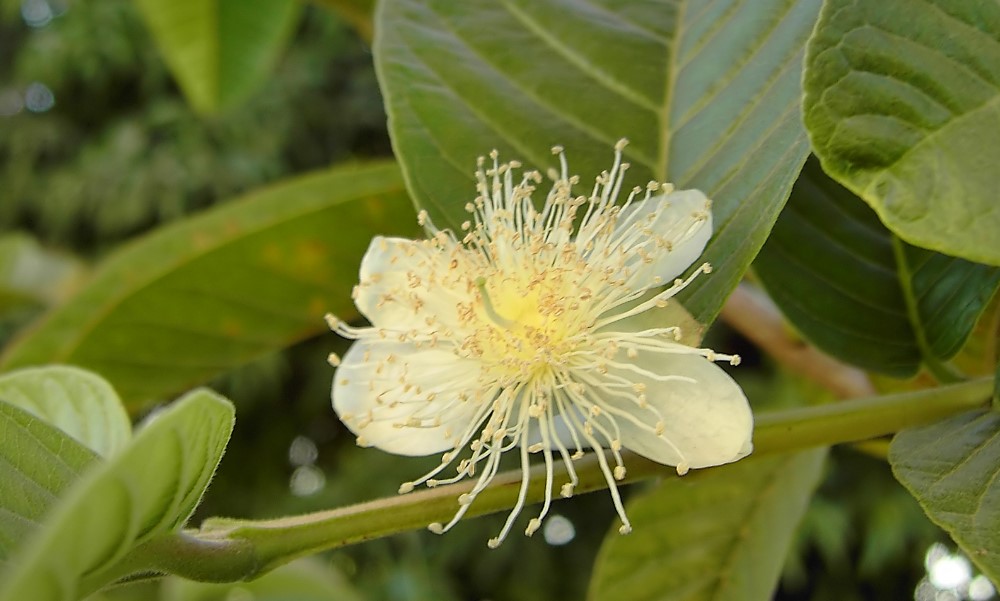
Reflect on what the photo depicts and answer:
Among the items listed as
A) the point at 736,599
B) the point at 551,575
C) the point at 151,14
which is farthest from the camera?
the point at 551,575

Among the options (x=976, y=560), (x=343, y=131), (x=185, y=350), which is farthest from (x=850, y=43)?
(x=343, y=131)

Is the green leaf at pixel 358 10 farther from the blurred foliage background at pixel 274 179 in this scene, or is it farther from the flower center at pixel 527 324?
the blurred foliage background at pixel 274 179

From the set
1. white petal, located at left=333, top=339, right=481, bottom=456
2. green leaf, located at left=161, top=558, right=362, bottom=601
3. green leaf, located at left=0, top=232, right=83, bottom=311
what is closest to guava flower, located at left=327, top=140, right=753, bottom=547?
white petal, located at left=333, top=339, right=481, bottom=456

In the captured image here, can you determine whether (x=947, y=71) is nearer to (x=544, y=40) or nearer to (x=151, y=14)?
(x=544, y=40)

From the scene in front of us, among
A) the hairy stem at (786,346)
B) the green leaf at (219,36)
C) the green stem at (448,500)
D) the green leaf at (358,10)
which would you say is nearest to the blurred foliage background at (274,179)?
the green leaf at (219,36)

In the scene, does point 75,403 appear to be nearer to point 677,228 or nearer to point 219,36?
point 677,228

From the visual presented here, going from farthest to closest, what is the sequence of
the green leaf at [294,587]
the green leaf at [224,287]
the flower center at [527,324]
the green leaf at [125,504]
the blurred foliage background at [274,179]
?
1. the blurred foliage background at [274,179]
2. the green leaf at [294,587]
3. the green leaf at [224,287]
4. the flower center at [527,324]
5. the green leaf at [125,504]

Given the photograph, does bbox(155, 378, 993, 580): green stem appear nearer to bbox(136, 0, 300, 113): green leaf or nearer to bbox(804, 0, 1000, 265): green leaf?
bbox(804, 0, 1000, 265): green leaf
